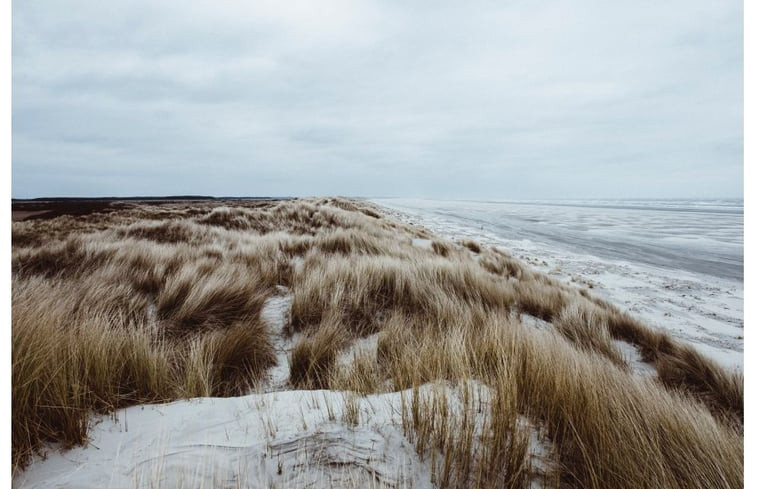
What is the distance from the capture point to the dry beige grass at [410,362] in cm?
130

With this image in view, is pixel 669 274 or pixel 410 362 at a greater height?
pixel 410 362

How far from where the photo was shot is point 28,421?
1.27 meters

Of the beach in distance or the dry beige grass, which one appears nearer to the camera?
the dry beige grass

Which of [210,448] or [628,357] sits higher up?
[210,448]

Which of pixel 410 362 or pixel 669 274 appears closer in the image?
pixel 410 362

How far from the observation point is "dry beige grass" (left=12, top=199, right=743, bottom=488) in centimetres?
130

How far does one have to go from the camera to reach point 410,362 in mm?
1973

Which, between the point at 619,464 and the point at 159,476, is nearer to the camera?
the point at 159,476

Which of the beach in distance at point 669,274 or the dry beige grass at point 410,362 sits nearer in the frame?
the dry beige grass at point 410,362

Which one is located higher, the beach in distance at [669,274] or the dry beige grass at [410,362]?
the dry beige grass at [410,362]
